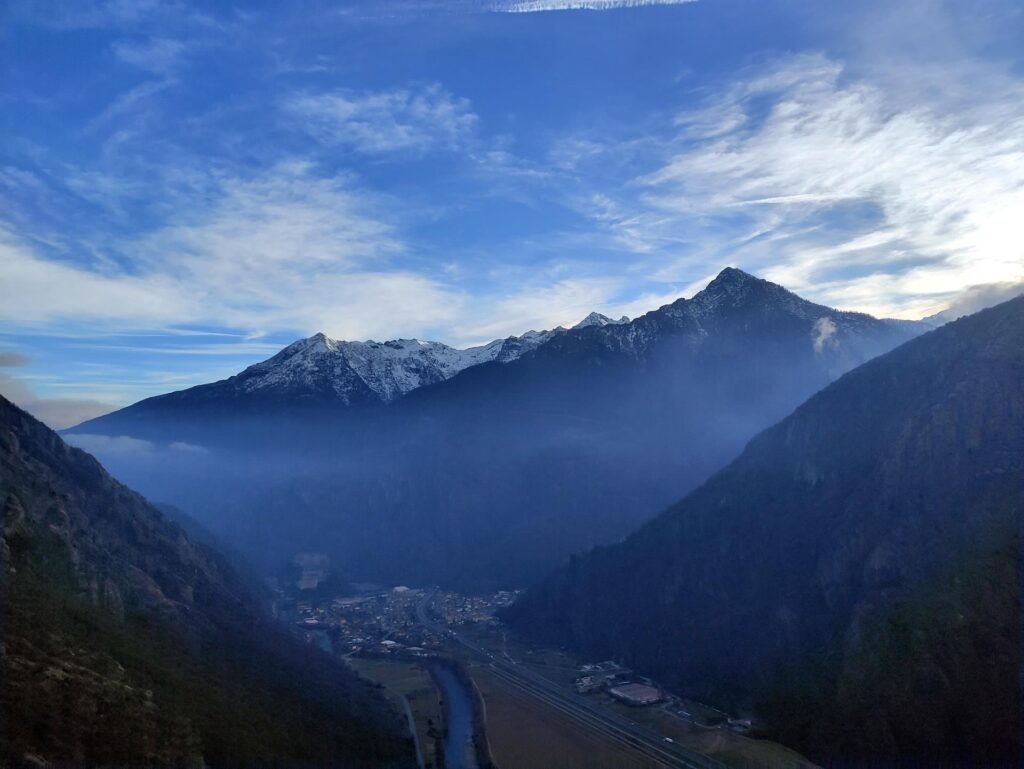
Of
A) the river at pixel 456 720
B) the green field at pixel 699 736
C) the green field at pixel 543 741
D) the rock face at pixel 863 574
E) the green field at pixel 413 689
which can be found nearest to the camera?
the rock face at pixel 863 574

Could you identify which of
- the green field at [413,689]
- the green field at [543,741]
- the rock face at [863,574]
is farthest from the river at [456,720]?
the rock face at [863,574]

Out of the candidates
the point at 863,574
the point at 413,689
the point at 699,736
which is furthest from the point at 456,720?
the point at 863,574

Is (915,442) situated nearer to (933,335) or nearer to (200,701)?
(933,335)

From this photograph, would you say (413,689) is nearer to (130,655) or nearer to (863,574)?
(130,655)

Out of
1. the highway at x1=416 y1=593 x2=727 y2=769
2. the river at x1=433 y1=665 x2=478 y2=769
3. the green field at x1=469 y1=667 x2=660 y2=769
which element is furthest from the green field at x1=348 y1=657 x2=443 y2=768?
the highway at x1=416 y1=593 x2=727 y2=769

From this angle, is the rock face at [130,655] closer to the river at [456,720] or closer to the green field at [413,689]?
the green field at [413,689]

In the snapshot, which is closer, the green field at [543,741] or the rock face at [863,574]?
the rock face at [863,574]
